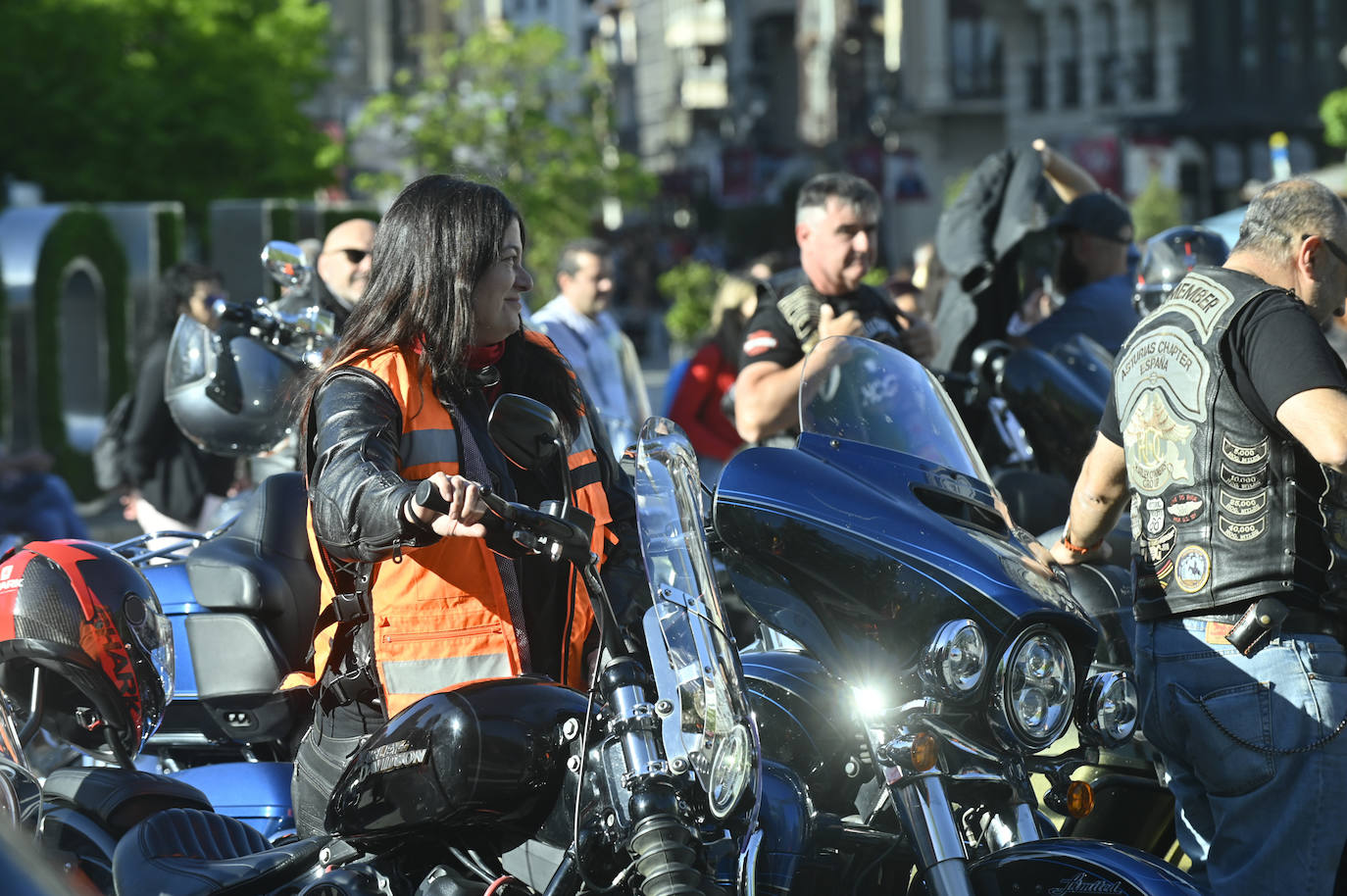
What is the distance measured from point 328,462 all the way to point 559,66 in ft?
120

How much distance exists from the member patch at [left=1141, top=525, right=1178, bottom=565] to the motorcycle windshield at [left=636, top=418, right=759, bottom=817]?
4.29ft

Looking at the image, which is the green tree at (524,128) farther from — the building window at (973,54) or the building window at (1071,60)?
the building window at (973,54)

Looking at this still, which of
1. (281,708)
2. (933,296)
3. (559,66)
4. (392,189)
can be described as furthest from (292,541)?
(559,66)

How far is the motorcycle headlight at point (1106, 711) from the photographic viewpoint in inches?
116

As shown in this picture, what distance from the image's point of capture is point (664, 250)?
6731cm

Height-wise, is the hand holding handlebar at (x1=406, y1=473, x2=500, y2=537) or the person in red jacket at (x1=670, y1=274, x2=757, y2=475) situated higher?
the hand holding handlebar at (x1=406, y1=473, x2=500, y2=537)

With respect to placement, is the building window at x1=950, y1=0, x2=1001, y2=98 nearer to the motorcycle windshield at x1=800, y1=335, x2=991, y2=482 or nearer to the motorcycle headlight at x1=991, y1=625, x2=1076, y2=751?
the motorcycle windshield at x1=800, y1=335, x2=991, y2=482

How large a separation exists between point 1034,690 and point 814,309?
249cm

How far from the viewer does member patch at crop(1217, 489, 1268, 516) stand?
3361mm

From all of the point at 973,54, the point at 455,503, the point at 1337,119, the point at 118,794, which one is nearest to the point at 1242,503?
the point at 455,503

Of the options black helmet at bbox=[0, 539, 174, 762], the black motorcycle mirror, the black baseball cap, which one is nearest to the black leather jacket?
the black motorcycle mirror

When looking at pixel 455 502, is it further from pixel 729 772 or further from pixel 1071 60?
pixel 1071 60

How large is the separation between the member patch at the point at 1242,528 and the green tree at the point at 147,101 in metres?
25.6

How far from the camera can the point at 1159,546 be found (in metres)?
3.52
